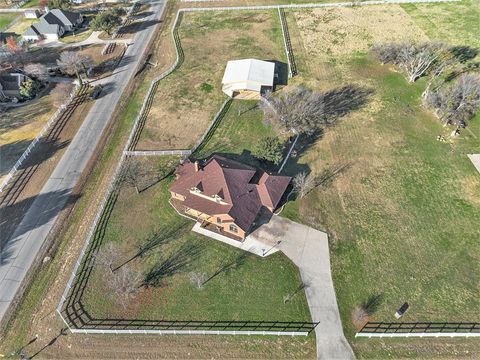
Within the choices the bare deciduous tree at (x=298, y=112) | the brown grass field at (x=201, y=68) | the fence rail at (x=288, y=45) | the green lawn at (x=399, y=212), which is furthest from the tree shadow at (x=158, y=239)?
the fence rail at (x=288, y=45)

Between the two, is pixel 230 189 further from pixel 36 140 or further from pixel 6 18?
pixel 6 18

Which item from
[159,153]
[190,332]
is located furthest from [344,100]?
[190,332]

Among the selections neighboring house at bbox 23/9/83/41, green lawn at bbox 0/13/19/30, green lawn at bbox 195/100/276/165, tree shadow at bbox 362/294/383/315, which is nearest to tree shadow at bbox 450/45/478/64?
green lawn at bbox 195/100/276/165

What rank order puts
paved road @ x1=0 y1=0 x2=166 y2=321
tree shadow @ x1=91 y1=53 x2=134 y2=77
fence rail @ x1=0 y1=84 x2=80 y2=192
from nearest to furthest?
1. paved road @ x1=0 y1=0 x2=166 y2=321
2. fence rail @ x1=0 y1=84 x2=80 y2=192
3. tree shadow @ x1=91 y1=53 x2=134 y2=77

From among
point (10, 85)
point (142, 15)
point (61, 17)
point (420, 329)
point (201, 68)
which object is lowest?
point (420, 329)

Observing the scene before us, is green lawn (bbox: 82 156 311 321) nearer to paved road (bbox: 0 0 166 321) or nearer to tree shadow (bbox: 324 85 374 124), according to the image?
paved road (bbox: 0 0 166 321)
